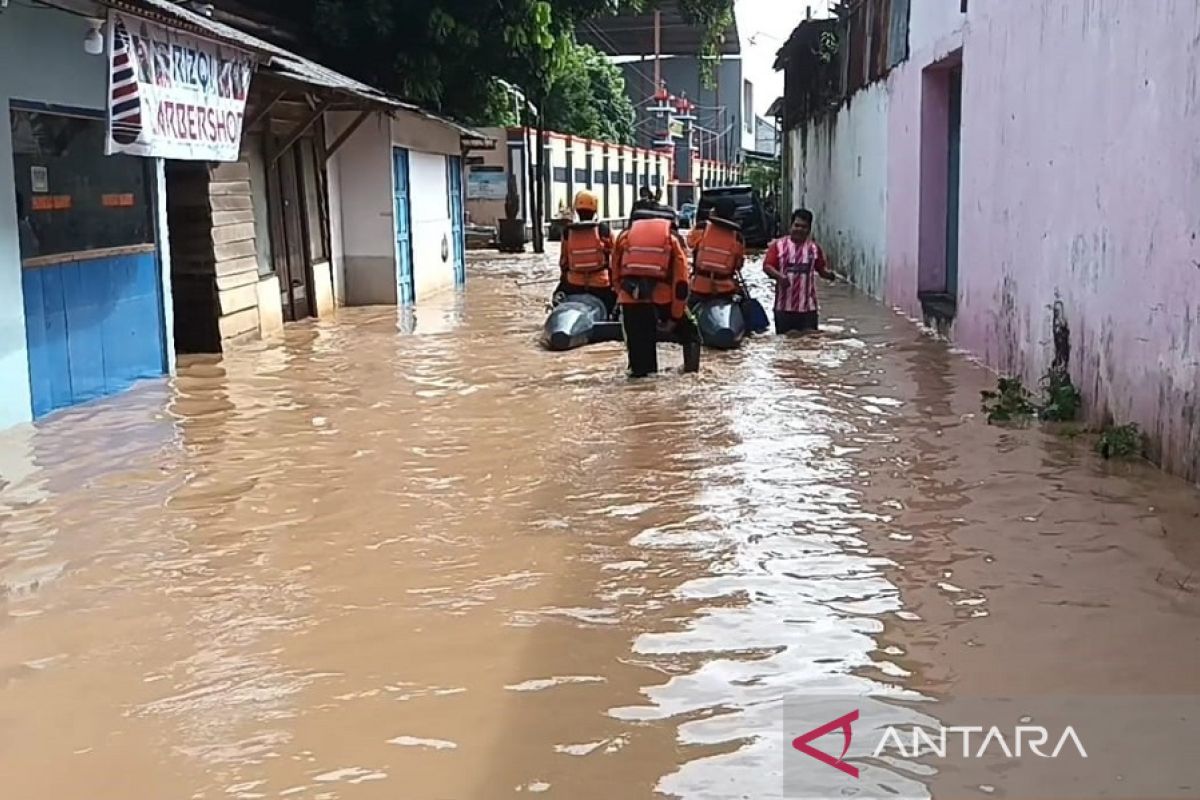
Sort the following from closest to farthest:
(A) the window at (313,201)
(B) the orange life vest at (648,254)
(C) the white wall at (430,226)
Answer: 1. (B) the orange life vest at (648,254)
2. (A) the window at (313,201)
3. (C) the white wall at (430,226)

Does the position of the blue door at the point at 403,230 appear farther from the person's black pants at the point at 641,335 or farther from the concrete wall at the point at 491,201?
the concrete wall at the point at 491,201

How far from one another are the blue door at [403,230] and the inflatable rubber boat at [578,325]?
517 centimetres

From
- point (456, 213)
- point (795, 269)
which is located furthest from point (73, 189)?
point (456, 213)

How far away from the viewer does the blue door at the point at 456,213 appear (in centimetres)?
2192

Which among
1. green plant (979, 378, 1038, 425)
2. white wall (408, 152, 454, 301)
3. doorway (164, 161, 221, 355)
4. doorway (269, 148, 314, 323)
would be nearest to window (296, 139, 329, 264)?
doorway (269, 148, 314, 323)

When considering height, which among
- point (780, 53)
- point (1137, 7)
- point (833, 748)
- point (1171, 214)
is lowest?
point (833, 748)

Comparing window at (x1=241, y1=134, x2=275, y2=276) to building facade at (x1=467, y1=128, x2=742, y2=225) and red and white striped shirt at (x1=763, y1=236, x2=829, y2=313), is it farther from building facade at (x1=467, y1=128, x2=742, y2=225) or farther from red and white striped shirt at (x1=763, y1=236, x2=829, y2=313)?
building facade at (x1=467, y1=128, x2=742, y2=225)

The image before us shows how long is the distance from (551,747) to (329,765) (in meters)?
0.67

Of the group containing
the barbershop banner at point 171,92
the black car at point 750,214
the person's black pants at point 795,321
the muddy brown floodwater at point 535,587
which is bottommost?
the muddy brown floodwater at point 535,587

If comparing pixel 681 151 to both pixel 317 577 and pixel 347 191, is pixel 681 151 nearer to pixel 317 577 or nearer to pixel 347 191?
pixel 347 191

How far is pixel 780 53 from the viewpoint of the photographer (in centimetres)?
2900

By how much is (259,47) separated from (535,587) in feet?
23.1

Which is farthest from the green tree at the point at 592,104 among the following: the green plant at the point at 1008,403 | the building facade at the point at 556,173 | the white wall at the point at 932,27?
the green plant at the point at 1008,403

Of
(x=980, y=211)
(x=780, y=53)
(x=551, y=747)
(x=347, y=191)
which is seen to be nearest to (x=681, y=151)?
(x=780, y=53)
